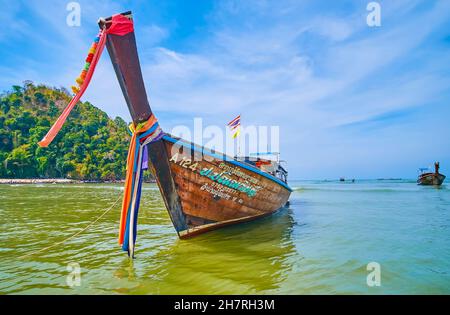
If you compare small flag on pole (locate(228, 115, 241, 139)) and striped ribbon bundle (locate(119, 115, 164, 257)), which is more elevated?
small flag on pole (locate(228, 115, 241, 139))

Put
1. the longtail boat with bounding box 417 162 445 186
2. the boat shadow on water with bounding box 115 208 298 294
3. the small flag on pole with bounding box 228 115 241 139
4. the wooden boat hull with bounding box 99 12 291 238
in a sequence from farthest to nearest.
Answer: the longtail boat with bounding box 417 162 445 186 → the small flag on pole with bounding box 228 115 241 139 → the wooden boat hull with bounding box 99 12 291 238 → the boat shadow on water with bounding box 115 208 298 294

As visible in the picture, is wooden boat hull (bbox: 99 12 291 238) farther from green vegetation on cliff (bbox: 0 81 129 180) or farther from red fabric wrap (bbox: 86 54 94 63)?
green vegetation on cliff (bbox: 0 81 129 180)

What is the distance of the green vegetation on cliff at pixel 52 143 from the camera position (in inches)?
2835

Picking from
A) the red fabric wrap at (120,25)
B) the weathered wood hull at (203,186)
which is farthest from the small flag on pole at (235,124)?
the red fabric wrap at (120,25)

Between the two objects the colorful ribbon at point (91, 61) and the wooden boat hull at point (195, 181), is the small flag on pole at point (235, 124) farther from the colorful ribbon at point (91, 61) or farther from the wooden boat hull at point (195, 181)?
the colorful ribbon at point (91, 61)

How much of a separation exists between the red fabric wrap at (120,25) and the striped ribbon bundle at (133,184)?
5.54 ft

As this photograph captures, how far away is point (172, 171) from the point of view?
621 cm

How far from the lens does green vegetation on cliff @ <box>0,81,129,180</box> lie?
72.0 m

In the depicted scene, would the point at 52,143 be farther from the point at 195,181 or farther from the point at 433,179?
the point at 433,179

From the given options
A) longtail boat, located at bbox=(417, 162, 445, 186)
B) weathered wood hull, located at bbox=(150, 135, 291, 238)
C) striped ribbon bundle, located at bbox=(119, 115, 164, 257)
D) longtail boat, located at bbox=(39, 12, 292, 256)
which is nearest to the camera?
longtail boat, located at bbox=(39, 12, 292, 256)

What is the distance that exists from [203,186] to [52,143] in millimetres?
94845

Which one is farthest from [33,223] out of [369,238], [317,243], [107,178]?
[107,178]

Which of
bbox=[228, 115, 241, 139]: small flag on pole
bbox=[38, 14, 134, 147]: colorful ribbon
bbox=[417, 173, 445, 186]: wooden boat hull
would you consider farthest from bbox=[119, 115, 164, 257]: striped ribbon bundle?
bbox=[417, 173, 445, 186]: wooden boat hull
